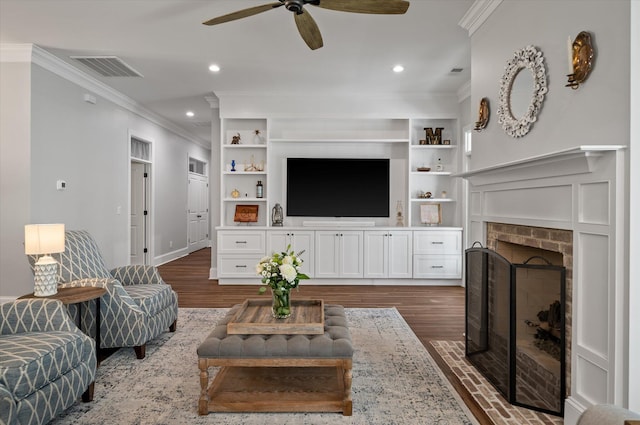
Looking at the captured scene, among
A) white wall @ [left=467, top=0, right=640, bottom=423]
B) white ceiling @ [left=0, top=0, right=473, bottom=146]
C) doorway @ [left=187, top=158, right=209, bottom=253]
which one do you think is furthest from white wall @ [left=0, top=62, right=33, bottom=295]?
doorway @ [left=187, top=158, right=209, bottom=253]

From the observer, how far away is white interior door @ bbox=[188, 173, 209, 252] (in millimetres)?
9680

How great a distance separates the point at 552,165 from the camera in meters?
2.12

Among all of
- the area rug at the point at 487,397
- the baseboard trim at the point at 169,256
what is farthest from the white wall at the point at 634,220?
the baseboard trim at the point at 169,256

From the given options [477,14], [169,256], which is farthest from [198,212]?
[477,14]

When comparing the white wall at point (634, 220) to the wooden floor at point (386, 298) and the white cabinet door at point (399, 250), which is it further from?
the white cabinet door at point (399, 250)

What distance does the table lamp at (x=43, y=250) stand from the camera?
261 cm

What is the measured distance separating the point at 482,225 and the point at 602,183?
1.36m

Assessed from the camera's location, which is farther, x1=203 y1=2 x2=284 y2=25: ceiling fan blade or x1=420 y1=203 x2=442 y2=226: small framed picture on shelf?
x1=420 y1=203 x2=442 y2=226: small framed picture on shelf

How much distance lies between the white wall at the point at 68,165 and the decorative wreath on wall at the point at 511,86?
4608mm

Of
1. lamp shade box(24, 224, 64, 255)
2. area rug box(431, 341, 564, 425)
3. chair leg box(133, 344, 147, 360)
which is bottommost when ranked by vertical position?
area rug box(431, 341, 564, 425)

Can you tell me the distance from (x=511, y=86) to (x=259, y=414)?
260 cm

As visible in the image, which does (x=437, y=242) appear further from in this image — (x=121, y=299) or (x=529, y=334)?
(x=121, y=299)

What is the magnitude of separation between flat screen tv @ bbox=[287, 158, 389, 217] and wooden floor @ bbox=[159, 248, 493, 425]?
1.14m

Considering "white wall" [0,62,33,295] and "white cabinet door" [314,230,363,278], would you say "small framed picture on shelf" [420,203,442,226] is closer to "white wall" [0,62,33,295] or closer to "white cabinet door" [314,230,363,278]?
"white cabinet door" [314,230,363,278]
